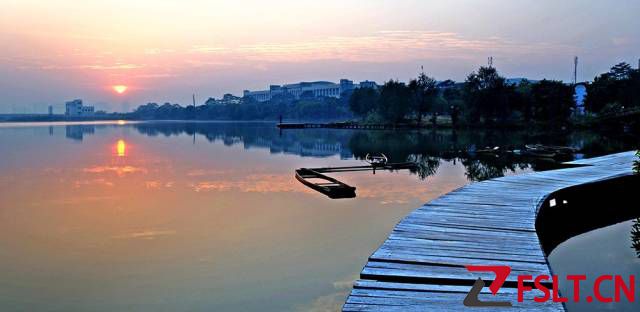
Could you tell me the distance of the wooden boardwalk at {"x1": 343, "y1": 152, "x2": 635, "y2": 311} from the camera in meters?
6.27

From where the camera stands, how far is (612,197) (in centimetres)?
1866

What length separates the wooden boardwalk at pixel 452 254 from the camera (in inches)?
247

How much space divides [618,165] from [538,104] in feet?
168

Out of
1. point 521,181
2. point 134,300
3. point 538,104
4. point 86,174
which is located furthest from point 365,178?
point 538,104

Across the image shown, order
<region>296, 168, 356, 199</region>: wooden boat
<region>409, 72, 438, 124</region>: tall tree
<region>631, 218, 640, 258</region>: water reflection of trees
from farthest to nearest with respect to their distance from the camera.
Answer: <region>409, 72, 438, 124</region>: tall tree
<region>296, 168, 356, 199</region>: wooden boat
<region>631, 218, 640, 258</region>: water reflection of trees

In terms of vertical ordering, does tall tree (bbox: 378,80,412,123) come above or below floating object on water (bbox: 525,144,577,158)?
above

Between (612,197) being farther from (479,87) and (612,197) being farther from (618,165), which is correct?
(479,87)

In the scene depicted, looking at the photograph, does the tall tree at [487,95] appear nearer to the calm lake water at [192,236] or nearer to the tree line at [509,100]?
the tree line at [509,100]

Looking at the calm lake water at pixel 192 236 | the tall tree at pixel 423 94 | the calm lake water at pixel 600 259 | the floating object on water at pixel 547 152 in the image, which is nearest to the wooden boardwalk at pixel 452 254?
the calm lake water at pixel 600 259

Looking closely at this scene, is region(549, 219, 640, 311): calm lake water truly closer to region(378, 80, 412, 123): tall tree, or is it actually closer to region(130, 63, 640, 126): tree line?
region(130, 63, 640, 126): tree line

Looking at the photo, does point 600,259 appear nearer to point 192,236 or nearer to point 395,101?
point 192,236

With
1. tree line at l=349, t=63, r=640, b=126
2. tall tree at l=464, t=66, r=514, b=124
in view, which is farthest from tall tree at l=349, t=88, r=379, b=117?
tall tree at l=464, t=66, r=514, b=124

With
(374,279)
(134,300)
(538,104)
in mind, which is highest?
(538,104)

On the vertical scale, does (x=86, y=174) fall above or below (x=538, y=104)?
below
